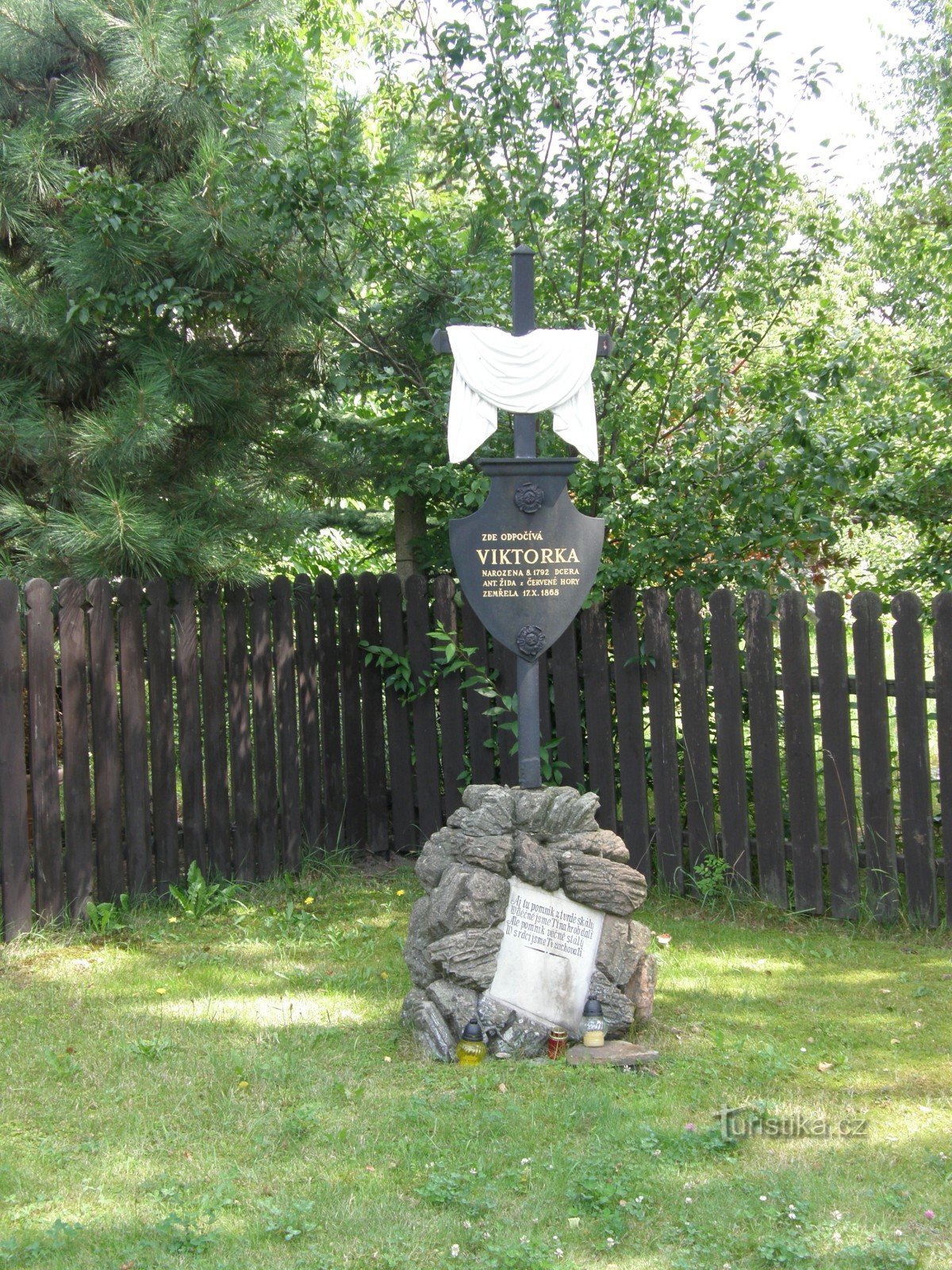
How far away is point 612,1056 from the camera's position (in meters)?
4.28

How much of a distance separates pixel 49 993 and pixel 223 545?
2581 mm

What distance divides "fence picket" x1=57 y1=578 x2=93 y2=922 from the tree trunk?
240 centimetres

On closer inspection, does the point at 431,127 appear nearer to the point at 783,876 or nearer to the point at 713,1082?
the point at 783,876

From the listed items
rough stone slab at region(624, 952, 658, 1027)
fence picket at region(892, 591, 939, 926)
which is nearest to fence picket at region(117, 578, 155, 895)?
rough stone slab at region(624, 952, 658, 1027)

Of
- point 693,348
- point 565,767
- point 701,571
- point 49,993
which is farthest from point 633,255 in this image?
point 49,993

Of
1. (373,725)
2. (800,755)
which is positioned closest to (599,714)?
(800,755)

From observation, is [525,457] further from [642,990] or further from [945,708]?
[945,708]

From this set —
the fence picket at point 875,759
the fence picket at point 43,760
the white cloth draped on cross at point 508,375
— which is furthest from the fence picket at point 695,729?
the fence picket at point 43,760

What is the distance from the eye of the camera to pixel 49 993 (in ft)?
16.8

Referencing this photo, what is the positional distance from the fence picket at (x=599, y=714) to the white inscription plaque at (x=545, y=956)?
6.30ft

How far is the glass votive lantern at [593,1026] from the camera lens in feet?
14.4

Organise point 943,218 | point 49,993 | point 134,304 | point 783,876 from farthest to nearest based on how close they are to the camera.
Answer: point 943,218 → point 134,304 → point 783,876 → point 49,993

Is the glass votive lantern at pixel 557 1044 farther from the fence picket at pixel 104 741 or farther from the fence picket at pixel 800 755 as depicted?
the fence picket at pixel 104 741

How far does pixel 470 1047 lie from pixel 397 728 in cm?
290
